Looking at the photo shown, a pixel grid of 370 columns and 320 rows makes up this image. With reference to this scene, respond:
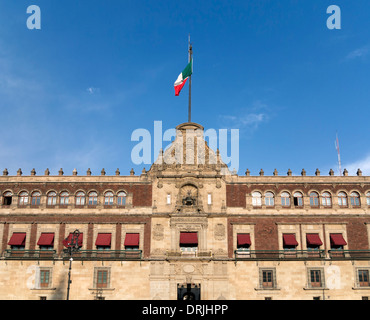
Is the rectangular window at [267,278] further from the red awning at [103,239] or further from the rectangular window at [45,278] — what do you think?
the rectangular window at [45,278]

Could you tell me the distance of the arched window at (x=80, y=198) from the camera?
4700 centimetres

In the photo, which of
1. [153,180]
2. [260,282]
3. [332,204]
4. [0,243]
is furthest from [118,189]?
[332,204]

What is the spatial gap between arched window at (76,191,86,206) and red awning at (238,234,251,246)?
717 inches

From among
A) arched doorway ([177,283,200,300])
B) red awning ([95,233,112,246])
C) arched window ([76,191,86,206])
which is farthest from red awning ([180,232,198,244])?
arched window ([76,191,86,206])

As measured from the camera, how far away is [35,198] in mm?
47188

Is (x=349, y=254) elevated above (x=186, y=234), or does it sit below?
below

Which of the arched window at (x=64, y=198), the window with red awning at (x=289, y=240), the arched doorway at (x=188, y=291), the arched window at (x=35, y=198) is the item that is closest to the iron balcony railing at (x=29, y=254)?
the arched window at (x=35, y=198)

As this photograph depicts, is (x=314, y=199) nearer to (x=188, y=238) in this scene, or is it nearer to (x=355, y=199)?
(x=355, y=199)

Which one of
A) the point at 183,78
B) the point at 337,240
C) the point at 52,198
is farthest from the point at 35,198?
the point at 337,240

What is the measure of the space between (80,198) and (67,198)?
59.0 inches

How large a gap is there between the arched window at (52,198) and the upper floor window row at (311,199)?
22.8 meters

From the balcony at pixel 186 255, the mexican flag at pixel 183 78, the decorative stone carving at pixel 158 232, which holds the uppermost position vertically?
the mexican flag at pixel 183 78

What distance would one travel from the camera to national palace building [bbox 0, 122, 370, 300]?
43.8 m
